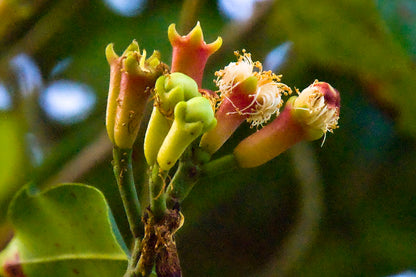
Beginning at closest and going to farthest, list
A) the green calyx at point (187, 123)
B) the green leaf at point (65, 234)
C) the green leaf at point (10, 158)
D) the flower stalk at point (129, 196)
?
the green calyx at point (187, 123) < the flower stalk at point (129, 196) < the green leaf at point (65, 234) < the green leaf at point (10, 158)

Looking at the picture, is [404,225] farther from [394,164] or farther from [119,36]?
[119,36]

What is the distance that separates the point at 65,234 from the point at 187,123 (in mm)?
517

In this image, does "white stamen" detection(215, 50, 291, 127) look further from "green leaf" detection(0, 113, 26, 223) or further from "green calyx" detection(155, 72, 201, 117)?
"green leaf" detection(0, 113, 26, 223)

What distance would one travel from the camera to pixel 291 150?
255 centimetres

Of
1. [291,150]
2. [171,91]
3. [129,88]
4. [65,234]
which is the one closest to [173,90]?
[171,91]

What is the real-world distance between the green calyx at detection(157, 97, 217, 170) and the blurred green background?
1.32m

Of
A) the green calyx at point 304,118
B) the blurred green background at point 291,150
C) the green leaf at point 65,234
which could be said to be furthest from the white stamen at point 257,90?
the blurred green background at point 291,150

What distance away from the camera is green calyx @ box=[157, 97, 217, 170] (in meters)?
1.00

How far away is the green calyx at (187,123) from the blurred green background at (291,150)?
132 centimetres

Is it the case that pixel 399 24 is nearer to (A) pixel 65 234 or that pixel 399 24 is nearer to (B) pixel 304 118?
(B) pixel 304 118

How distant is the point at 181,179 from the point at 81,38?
196 centimetres

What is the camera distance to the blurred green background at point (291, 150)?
2459 mm

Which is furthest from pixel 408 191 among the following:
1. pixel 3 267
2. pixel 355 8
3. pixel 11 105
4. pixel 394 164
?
pixel 3 267

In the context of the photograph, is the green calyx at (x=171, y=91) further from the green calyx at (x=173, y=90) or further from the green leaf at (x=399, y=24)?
the green leaf at (x=399, y=24)
